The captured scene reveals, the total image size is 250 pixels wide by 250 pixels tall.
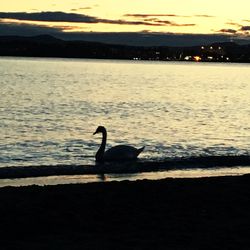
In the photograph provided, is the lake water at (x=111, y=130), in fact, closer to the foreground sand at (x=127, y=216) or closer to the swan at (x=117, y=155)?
the swan at (x=117, y=155)

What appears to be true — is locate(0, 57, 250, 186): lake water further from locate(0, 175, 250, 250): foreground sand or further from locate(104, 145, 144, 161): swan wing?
locate(0, 175, 250, 250): foreground sand

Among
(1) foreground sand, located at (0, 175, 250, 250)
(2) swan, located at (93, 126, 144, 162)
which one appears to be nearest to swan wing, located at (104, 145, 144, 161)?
(2) swan, located at (93, 126, 144, 162)

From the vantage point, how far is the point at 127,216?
1073 centimetres

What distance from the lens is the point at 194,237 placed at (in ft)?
30.7

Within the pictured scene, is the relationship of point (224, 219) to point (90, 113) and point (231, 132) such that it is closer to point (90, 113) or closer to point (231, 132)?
point (231, 132)

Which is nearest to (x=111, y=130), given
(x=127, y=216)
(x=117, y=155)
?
(x=117, y=155)

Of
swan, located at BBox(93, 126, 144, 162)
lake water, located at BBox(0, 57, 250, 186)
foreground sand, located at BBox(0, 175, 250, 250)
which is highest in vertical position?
foreground sand, located at BBox(0, 175, 250, 250)

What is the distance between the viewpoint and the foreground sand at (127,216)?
909cm

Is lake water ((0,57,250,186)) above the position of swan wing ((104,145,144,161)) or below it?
below

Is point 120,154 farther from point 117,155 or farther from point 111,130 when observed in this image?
point 111,130

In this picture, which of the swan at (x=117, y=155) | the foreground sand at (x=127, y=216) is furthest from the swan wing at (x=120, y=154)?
the foreground sand at (x=127, y=216)

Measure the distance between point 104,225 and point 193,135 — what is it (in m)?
23.4

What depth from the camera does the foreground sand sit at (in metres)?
9.09

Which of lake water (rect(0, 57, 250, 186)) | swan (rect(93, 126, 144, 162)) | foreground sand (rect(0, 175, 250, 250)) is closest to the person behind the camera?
foreground sand (rect(0, 175, 250, 250))
